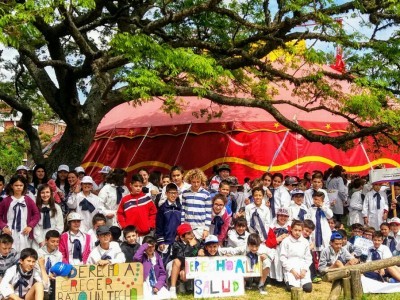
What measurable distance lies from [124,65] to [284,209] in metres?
3.85

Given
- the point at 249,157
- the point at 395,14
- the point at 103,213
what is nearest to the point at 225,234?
the point at 103,213

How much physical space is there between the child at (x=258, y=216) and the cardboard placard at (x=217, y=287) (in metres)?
1.16

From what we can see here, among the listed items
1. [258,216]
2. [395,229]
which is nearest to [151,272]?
[258,216]

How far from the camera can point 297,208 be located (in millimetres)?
8289

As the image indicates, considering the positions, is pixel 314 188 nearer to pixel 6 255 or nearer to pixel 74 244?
pixel 74 244

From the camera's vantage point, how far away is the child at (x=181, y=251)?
275 inches

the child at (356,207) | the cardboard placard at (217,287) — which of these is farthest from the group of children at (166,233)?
the child at (356,207)

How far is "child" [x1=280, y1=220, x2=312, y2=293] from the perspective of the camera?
24.0ft

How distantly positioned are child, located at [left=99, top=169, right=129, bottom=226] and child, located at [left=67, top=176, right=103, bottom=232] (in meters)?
0.11

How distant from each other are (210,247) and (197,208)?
606mm

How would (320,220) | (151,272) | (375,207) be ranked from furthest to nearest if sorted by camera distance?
(375,207) → (320,220) → (151,272)

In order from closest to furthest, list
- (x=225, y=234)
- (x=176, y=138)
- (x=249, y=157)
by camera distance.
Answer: (x=225, y=234)
(x=249, y=157)
(x=176, y=138)

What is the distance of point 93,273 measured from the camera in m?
6.27

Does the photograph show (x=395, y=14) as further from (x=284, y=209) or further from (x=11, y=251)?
(x=11, y=251)
